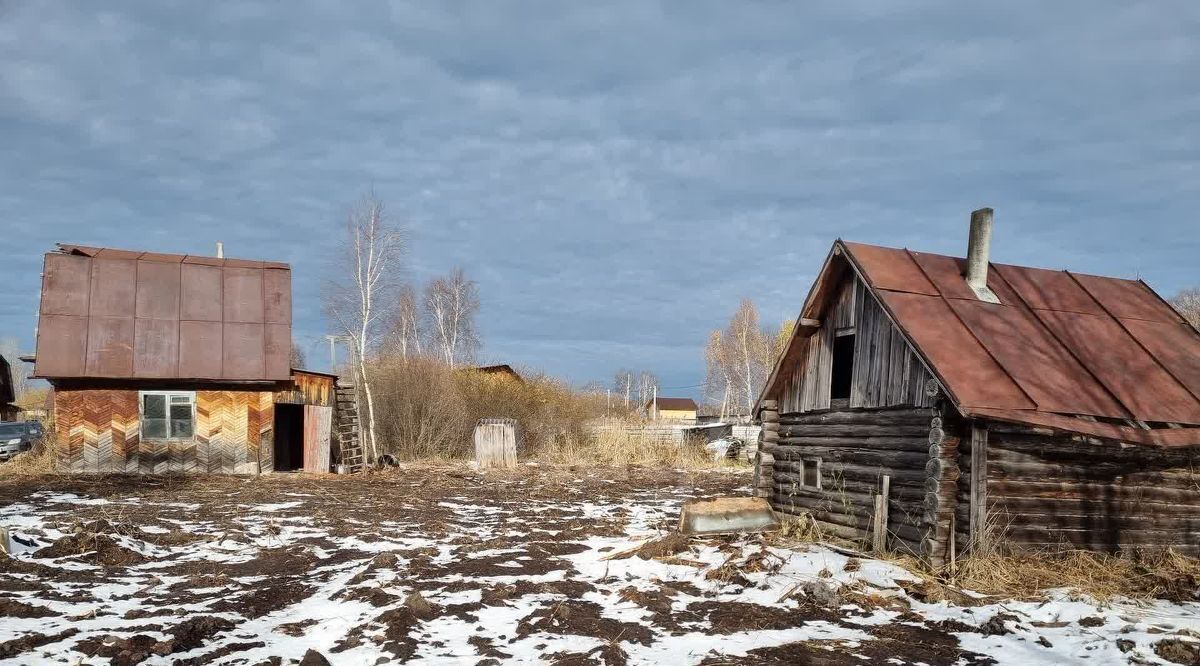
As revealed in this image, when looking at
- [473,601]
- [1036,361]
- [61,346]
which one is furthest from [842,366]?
[61,346]

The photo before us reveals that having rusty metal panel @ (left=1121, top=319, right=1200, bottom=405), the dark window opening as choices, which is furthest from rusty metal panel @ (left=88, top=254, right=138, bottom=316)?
rusty metal panel @ (left=1121, top=319, right=1200, bottom=405)

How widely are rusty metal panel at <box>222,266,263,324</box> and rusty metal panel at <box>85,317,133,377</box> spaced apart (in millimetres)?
2517

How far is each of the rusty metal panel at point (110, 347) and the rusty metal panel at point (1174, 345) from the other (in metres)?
22.6

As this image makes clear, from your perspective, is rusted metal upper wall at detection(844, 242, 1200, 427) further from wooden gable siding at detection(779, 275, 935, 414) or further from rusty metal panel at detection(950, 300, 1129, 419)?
wooden gable siding at detection(779, 275, 935, 414)

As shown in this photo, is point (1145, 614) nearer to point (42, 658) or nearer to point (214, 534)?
Answer: point (42, 658)

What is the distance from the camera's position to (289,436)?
93.1 feet

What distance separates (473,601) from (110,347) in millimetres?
16939

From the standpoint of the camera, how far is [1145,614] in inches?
326

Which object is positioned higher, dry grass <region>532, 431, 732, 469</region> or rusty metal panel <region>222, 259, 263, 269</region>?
rusty metal panel <region>222, 259, 263, 269</region>

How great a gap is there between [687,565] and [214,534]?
7541mm

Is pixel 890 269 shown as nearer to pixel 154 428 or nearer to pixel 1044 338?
pixel 1044 338

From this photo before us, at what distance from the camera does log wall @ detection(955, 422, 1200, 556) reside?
10344 millimetres

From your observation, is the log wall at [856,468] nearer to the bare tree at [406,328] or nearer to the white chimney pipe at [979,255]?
the white chimney pipe at [979,255]

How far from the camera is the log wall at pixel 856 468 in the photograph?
11.0 meters
